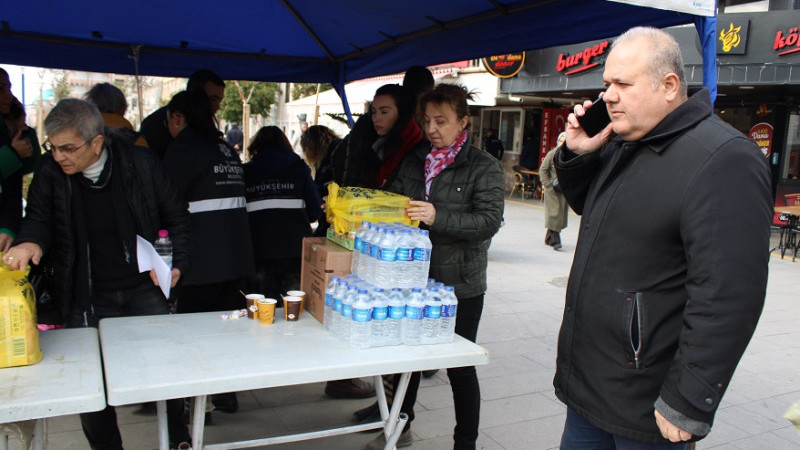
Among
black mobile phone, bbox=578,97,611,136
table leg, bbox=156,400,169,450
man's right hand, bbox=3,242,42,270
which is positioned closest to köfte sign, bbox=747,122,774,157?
black mobile phone, bbox=578,97,611,136

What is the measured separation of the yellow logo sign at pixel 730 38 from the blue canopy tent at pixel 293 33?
877cm

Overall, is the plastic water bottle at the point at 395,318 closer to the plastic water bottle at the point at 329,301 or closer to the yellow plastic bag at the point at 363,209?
the plastic water bottle at the point at 329,301

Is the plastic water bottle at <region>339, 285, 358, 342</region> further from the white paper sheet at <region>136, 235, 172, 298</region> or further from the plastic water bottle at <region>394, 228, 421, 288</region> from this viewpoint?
the white paper sheet at <region>136, 235, 172, 298</region>

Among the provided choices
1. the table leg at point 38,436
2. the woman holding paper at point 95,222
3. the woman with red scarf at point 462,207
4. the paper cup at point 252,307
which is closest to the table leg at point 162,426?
the table leg at point 38,436

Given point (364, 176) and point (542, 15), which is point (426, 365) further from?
point (542, 15)

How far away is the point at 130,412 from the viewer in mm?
3664

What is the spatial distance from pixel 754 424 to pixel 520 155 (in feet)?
48.7

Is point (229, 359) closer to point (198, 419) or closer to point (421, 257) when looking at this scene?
point (198, 419)

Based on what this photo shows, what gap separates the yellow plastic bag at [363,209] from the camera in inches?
110

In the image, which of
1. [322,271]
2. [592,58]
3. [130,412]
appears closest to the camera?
[322,271]

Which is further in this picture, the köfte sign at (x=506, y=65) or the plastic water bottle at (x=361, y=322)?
the köfte sign at (x=506, y=65)

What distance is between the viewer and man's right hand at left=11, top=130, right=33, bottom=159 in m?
3.63

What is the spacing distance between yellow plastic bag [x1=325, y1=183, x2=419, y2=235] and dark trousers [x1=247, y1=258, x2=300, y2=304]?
4.18 feet

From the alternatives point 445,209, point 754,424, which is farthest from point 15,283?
point 754,424
